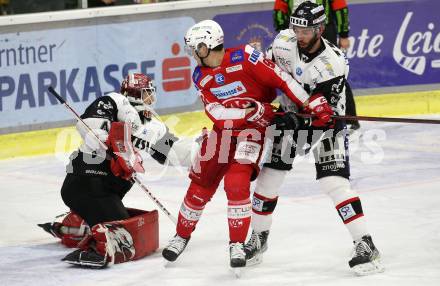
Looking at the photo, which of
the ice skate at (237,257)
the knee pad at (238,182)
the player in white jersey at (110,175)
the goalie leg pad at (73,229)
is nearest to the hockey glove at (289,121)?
the knee pad at (238,182)

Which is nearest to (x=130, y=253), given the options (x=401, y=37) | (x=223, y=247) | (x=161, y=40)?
(x=223, y=247)

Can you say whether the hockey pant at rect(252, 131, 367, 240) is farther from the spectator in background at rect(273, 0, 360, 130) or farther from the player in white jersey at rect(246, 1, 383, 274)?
the spectator in background at rect(273, 0, 360, 130)

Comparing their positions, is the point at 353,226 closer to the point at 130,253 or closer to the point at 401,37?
the point at 130,253

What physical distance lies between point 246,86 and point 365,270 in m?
1.15

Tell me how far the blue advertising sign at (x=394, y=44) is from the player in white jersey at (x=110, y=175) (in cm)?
447

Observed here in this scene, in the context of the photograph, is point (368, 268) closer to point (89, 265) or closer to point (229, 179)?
point (229, 179)

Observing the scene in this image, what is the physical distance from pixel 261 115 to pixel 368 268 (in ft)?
3.19

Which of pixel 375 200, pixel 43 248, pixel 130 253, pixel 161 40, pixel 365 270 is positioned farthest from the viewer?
pixel 161 40

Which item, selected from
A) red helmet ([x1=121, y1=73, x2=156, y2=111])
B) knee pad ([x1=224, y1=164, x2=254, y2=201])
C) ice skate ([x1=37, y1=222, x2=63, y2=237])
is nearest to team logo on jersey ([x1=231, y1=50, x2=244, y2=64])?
knee pad ([x1=224, y1=164, x2=254, y2=201])

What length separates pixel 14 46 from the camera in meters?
8.92

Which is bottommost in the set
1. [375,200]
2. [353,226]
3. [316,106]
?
[375,200]

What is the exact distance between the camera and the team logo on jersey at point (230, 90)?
19.2ft

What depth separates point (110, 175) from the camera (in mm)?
6441

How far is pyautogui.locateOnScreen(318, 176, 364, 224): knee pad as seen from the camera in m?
5.76
